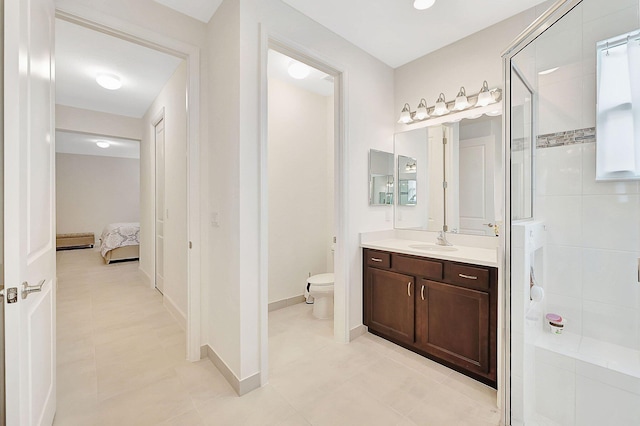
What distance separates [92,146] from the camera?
700cm

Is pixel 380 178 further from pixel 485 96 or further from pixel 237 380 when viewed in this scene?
pixel 237 380

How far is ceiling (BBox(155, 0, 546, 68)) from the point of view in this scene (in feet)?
6.65

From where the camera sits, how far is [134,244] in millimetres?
Result: 5980

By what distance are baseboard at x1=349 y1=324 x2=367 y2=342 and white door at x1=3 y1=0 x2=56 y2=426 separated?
1995mm

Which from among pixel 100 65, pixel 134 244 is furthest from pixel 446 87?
pixel 134 244

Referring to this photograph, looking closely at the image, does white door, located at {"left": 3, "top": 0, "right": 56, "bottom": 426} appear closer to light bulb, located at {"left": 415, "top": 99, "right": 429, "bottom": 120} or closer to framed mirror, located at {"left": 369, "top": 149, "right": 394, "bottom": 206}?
framed mirror, located at {"left": 369, "top": 149, "right": 394, "bottom": 206}

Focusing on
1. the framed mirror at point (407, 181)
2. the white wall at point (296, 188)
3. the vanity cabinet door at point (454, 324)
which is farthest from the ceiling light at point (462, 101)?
the white wall at point (296, 188)

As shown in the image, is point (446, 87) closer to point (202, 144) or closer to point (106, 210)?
point (202, 144)

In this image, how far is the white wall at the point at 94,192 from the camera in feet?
24.8

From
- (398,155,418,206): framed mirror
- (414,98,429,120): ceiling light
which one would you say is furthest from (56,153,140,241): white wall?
(414,98,429,120): ceiling light

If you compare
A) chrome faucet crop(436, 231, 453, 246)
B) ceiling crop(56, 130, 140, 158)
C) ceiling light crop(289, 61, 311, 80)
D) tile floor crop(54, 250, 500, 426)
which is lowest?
tile floor crop(54, 250, 500, 426)

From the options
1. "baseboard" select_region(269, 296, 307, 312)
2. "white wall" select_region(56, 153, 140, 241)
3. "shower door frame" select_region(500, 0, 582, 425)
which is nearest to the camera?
"shower door frame" select_region(500, 0, 582, 425)

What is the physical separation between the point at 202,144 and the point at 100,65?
76.2 inches

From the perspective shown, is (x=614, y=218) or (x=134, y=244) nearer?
(x=614, y=218)
